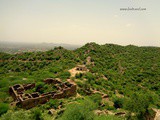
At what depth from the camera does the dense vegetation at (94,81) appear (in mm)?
18527

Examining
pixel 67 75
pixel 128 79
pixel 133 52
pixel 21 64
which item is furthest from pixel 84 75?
pixel 133 52

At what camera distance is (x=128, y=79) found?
Result: 50188 millimetres

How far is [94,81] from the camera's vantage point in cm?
3822

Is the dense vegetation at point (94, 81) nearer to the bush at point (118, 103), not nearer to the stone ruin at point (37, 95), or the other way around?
the bush at point (118, 103)

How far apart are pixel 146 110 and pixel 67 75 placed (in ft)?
74.2

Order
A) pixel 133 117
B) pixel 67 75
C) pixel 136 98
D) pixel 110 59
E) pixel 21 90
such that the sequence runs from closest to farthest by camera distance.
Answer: pixel 133 117 < pixel 136 98 < pixel 21 90 < pixel 67 75 < pixel 110 59

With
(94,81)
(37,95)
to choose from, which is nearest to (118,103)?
(94,81)

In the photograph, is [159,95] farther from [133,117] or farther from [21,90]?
[21,90]

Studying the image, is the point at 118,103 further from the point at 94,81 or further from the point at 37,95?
the point at 37,95

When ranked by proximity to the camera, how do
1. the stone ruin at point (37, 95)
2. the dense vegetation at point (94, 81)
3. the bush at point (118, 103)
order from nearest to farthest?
the dense vegetation at point (94, 81) < the stone ruin at point (37, 95) < the bush at point (118, 103)

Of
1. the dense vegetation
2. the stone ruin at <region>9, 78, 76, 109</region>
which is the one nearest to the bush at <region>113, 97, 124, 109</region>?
the dense vegetation

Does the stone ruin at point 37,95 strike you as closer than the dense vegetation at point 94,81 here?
No

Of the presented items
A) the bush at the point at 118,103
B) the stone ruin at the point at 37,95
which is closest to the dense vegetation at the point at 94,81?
the bush at the point at 118,103

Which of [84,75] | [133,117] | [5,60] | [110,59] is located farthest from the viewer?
[110,59]
